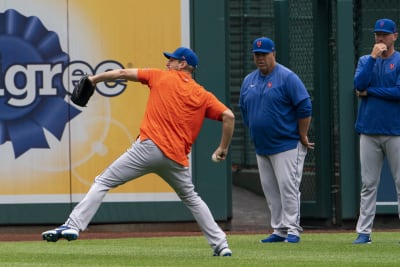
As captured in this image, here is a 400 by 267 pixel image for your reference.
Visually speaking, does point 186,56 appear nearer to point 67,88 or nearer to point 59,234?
point 59,234

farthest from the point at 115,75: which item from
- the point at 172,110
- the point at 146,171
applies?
the point at 146,171

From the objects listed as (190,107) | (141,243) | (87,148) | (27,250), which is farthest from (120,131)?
(190,107)

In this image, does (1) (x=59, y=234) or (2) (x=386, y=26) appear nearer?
(1) (x=59, y=234)

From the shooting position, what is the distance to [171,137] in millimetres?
9375

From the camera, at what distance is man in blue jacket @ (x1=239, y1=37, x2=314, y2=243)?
37.1 feet

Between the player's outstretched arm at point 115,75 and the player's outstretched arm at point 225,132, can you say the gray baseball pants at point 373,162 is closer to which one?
the player's outstretched arm at point 225,132

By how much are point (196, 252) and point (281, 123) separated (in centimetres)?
184

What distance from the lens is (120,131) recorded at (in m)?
13.8

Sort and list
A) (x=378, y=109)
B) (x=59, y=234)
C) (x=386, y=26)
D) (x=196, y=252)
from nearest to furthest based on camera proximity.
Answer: (x=59, y=234) → (x=196, y=252) → (x=386, y=26) → (x=378, y=109)

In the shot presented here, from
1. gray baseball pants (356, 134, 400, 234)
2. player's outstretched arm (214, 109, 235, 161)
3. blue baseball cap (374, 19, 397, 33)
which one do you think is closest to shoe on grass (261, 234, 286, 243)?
gray baseball pants (356, 134, 400, 234)

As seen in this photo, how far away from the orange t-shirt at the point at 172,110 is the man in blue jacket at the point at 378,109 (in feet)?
6.24

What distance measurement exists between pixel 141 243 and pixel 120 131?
2462 mm

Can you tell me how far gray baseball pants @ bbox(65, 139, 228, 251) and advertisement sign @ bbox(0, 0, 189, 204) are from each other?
434 centimetres

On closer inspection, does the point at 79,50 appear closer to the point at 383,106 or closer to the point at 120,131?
the point at 120,131
